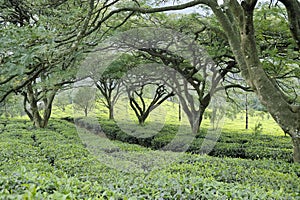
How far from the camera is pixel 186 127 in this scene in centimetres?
1500

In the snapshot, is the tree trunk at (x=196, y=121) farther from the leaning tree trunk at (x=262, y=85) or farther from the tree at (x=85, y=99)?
the tree at (x=85, y=99)

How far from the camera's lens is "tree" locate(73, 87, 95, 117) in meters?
22.4

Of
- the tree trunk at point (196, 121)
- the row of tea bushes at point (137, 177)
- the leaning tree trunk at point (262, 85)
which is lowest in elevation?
the row of tea bushes at point (137, 177)

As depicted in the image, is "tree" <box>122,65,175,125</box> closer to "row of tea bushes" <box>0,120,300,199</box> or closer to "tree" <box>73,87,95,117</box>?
"tree" <box>73,87,95,117</box>

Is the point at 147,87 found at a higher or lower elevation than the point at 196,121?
higher

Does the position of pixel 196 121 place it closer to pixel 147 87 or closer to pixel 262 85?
pixel 147 87

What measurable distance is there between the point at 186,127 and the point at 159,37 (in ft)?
21.2

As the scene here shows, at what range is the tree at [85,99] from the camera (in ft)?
73.6

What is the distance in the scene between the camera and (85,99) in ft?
78.7

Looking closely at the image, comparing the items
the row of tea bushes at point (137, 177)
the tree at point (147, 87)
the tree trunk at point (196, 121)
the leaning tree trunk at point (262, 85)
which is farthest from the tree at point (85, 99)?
the leaning tree trunk at point (262, 85)

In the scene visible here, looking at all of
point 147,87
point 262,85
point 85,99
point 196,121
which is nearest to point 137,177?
point 262,85

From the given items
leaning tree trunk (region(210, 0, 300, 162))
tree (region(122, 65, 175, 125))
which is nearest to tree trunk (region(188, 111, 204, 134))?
tree (region(122, 65, 175, 125))

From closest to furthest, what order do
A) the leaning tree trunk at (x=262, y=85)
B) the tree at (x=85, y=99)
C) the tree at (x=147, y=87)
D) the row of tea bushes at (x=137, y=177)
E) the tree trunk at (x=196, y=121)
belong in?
the row of tea bushes at (x=137, y=177) < the leaning tree trunk at (x=262, y=85) < the tree trunk at (x=196, y=121) < the tree at (x=147, y=87) < the tree at (x=85, y=99)

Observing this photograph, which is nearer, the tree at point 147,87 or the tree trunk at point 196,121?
the tree trunk at point 196,121
